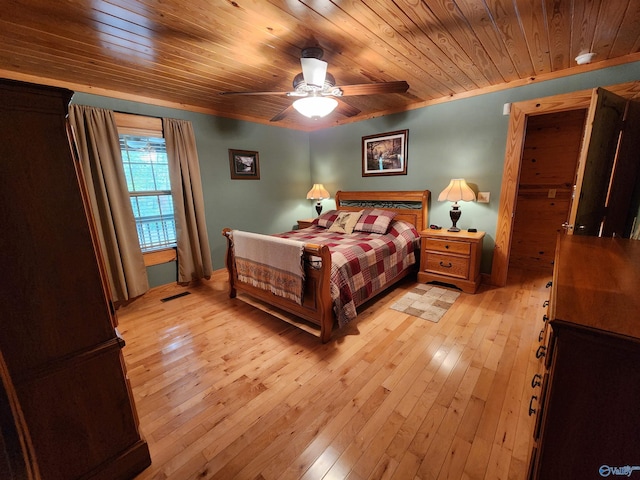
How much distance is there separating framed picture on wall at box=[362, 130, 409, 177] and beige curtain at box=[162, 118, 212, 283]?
2429mm

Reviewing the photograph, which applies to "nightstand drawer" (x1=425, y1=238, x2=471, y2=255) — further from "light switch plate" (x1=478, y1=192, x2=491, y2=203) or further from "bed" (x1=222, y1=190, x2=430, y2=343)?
"light switch plate" (x1=478, y1=192, x2=491, y2=203)

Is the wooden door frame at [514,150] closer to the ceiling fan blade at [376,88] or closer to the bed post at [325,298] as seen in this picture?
the ceiling fan blade at [376,88]

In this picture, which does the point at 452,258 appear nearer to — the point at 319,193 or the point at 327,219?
the point at 327,219

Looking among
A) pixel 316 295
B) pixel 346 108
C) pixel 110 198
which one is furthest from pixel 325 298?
pixel 110 198

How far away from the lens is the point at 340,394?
166cm

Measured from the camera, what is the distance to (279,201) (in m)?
4.53

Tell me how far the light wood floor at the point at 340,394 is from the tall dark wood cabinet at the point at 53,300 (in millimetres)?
408

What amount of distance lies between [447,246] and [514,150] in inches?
48.9

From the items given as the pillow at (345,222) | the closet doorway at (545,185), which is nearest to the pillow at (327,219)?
the pillow at (345,222)

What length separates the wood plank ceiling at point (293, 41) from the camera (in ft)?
5.04

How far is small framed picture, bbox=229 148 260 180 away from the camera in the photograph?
12.6 feet

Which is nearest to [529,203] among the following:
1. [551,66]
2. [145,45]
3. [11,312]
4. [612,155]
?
[612,155]

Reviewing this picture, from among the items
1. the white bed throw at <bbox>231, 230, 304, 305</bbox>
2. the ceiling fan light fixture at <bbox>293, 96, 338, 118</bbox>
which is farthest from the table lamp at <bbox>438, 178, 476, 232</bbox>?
the white bed throw at <bbox>231, 230, 304, 305</bbox>

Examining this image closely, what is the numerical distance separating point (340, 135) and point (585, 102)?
2896 millimetres
